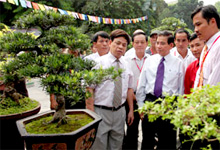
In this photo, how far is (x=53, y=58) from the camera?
1.80 meters

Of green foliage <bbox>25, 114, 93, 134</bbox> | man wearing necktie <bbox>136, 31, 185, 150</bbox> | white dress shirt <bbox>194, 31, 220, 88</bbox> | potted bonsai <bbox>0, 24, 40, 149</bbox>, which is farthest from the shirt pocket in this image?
potted bonsai <bbox>0, 24, 40, 149</bbox>

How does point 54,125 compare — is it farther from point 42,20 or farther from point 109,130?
point 42,20

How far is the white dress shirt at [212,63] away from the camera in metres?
1.94

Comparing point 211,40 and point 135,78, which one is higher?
point 211,40

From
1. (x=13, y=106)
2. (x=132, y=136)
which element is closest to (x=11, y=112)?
(x=13, y=106)

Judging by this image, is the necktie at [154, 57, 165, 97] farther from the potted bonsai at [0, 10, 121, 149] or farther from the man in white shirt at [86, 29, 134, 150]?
the potted bonsai at [0, 10, 121, 149]

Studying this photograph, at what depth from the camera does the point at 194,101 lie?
3.58 ft

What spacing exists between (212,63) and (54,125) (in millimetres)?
1677

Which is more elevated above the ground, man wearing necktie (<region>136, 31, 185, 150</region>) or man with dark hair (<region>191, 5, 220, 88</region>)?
man with dark hair (<region>191, 5, 220, 88</region>)

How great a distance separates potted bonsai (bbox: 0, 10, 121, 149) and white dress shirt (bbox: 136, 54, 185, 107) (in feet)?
3.55

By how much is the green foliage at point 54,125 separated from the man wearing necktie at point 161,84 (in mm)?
1060

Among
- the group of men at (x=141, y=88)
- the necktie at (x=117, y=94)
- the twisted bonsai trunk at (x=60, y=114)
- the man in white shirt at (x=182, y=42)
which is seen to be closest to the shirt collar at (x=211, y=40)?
the group of men at (x=141, y=88)

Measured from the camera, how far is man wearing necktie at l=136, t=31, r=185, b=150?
278 centimetres

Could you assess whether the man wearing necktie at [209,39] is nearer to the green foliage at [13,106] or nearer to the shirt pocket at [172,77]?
the shirt pocket at [172,77]
